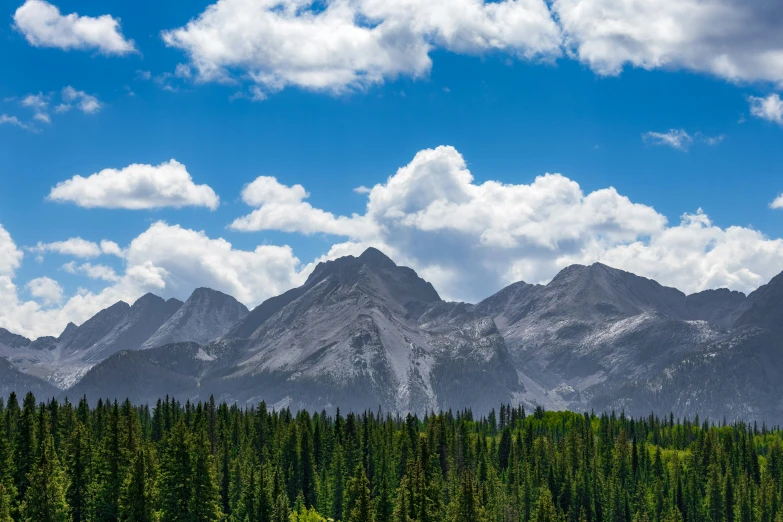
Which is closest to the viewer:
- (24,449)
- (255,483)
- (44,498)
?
(44,498)

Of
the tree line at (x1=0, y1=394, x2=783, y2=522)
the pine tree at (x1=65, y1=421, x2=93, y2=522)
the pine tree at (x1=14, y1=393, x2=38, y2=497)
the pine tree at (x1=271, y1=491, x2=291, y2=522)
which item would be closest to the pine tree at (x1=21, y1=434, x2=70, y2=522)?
the tree line at (x1=0, y1=394, x2=783, y2=522)

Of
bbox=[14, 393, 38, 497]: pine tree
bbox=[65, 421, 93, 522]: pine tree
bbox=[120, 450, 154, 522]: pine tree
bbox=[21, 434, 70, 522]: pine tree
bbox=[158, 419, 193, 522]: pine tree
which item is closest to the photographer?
bbox=[21, 434, 70, 522]: pine tree

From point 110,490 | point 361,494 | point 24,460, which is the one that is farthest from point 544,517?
point 24,460

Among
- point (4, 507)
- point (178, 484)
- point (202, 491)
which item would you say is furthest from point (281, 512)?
point (4, 507)

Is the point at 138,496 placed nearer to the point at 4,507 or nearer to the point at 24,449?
the point at 4,507

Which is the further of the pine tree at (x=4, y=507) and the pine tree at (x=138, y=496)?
the pine tree at (x=138, y=496)

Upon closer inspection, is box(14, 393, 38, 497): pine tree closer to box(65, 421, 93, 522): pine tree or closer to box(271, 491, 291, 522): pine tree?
box(65, 421, 93, 522): pine tree

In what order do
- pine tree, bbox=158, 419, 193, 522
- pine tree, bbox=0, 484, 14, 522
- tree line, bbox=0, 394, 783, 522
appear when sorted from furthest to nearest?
tree line, bbox=0, 394, 783, 522, pine tree, bbox=158, 419, 193, 522, pine tree, bbox=0, 484, 14, 522

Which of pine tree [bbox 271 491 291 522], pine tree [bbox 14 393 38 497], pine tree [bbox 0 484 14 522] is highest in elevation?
pine tree [bbox 14 393 38 497]

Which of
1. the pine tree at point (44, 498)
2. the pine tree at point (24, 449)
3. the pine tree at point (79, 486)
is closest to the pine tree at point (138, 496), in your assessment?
the pine tree at point (44, 498)

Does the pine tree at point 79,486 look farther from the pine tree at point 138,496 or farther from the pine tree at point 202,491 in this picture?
the pine tree at point 202,491

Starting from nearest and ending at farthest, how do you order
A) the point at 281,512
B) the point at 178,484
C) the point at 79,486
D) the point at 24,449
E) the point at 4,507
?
the point at 4,507 → the point at 178,484 → the point at 79,486 → the point at 281,512 → the point at 24,449

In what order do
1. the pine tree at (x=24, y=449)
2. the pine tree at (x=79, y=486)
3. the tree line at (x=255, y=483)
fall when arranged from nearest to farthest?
the tree line at (x=255, y=483)
the pine tree at (x=79, y=486)
the pine tree at (x=24, y=449)

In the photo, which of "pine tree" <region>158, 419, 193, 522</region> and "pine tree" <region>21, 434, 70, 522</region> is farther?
"pine tree" <region>158, 419, 193, 522</region>
